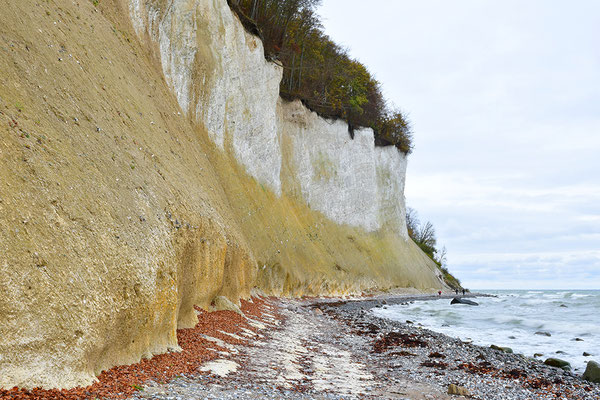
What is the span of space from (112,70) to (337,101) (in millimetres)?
32438

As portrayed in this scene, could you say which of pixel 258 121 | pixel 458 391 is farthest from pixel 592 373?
pixel 258 121

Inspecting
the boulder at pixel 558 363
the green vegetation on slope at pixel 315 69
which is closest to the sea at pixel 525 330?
the boulder at pixel 558 363

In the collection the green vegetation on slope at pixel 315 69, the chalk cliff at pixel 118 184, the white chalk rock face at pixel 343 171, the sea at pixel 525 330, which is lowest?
the sea at pixel 525 330

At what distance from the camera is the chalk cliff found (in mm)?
5680

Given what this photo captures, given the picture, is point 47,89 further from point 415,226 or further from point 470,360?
point 415,226

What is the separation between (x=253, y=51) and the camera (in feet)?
97.6

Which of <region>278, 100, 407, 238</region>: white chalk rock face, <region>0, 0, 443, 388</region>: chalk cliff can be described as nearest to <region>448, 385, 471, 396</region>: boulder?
<region>0, 0, 443, 388</region>: chalk cliff

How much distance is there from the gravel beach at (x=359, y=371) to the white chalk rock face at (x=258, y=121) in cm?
1300

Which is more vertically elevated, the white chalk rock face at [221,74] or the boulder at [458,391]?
the white chalk rock face at [221,74]

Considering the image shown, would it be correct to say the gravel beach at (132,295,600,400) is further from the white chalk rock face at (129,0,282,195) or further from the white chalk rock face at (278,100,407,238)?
the white chalk rock face at (278,100,407,238)

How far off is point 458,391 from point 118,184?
8.43 m

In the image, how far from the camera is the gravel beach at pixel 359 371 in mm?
7645

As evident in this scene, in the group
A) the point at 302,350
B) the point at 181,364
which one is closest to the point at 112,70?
the point at 181,364

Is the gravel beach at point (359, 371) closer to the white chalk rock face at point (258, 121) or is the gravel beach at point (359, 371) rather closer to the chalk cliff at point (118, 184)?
the chalk cliff at point (118, 184)
